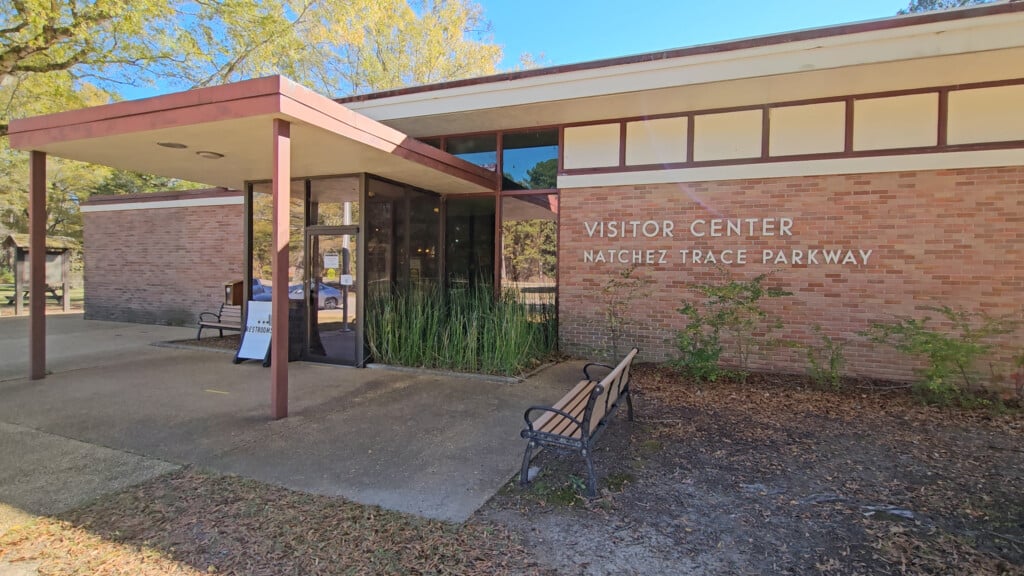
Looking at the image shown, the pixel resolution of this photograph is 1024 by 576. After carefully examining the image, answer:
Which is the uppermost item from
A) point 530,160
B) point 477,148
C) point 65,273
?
point 477,148

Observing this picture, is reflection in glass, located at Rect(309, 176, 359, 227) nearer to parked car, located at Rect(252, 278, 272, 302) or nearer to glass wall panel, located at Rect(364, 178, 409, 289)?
glass wall panel, located at Rect(364, 178, 409, 289)

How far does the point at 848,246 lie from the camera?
21.2 ft

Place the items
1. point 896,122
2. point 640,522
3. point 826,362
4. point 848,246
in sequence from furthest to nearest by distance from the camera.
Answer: point 826,362 < point 848,246 < point 896,122 < point 640,522

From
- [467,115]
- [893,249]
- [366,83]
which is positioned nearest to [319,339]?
[467,115]

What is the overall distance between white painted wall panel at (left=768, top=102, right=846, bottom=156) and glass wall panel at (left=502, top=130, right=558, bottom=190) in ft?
10.2

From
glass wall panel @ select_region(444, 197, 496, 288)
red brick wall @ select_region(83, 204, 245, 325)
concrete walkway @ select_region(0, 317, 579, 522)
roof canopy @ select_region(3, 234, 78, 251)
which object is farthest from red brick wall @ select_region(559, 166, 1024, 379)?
roof canopy @ select_region(3, 234, 78, 251)

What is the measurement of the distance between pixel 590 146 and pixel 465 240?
8.63 feet

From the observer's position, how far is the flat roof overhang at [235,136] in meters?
4.46

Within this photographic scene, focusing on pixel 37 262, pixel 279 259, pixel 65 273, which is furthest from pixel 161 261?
pixel 279 259

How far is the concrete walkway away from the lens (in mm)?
3490

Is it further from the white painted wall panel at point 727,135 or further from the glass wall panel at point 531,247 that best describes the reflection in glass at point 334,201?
the white painted wall panel at point 727,135

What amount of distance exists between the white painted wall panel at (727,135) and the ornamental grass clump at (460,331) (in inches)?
130

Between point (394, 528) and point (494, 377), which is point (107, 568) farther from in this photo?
point (494, 377)

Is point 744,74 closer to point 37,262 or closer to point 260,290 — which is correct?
point 260,290
